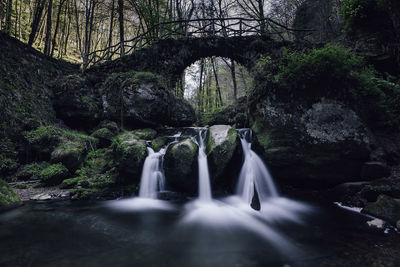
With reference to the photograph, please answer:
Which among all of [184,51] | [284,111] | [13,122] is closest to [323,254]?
[284,111]

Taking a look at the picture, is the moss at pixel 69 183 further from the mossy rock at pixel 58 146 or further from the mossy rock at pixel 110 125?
the mossy rock at pixel 110 125

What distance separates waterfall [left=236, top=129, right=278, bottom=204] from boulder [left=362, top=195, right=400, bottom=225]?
2.25m

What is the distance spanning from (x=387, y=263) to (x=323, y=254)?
0.70 meters

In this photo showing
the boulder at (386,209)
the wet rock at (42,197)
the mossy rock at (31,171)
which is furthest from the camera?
the mossy rock at (31,171)

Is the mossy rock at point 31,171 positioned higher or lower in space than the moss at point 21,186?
higher

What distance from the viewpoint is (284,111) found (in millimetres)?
5672

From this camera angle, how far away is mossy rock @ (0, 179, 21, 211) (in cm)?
417

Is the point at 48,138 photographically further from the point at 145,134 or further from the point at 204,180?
the point at 204,180

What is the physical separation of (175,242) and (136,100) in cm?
739

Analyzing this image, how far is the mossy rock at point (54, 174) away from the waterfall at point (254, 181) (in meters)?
6.02

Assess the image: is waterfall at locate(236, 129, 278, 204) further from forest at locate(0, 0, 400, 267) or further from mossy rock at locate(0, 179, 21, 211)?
mossy rock at locate(0, 179, 21, 211)

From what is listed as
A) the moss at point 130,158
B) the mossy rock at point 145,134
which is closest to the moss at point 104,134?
the mossy rock at point 145,134

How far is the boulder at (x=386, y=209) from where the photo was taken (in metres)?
3.38

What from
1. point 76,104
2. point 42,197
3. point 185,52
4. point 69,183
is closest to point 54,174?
point 69,183
